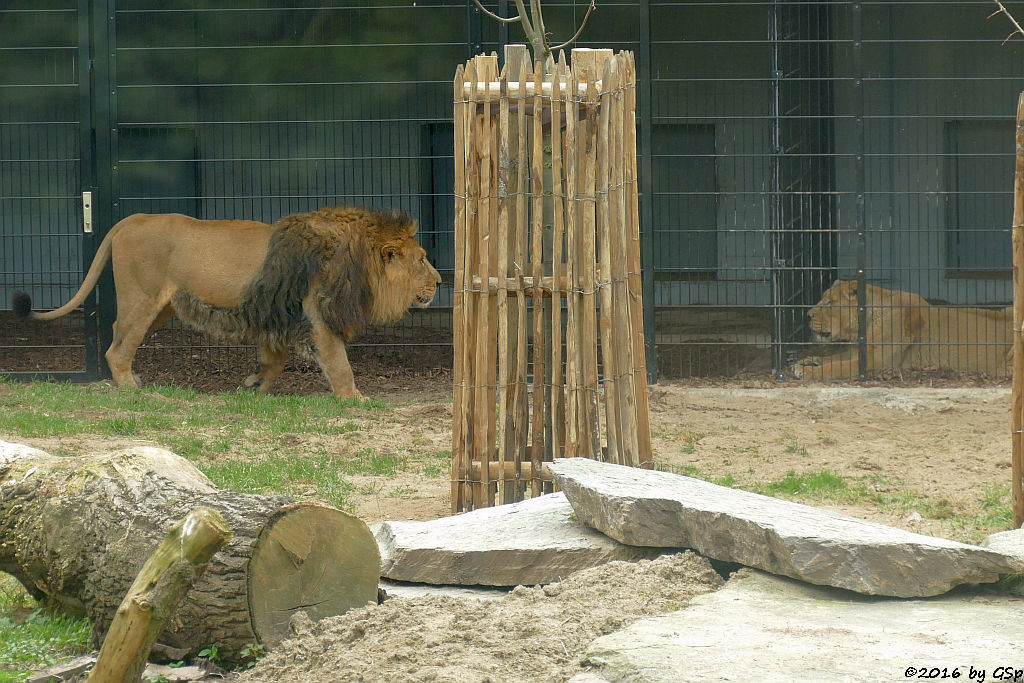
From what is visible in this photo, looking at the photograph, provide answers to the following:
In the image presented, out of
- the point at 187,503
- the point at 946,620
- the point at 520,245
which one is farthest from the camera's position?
the point at 520,245

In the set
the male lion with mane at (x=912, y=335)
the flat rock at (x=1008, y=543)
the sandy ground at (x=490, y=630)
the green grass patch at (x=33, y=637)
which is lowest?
the green grass patch at (x=33, y=637)

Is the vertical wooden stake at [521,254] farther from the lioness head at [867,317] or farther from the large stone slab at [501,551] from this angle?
the lioness head at [867,317]

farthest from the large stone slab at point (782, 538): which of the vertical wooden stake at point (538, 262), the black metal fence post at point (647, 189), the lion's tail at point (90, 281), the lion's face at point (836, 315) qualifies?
the lion's tail at point (90, 281)

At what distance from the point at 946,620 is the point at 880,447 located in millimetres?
4266

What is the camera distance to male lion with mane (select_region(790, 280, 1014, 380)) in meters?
11.0

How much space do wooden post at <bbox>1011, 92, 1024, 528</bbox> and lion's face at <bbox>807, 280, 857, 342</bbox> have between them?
241 inches

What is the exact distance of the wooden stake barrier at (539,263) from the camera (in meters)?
5.15

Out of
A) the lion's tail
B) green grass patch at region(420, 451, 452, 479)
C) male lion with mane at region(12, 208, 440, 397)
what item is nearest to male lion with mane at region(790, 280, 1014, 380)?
male lion with mane at region(12, 208, 440, 397)

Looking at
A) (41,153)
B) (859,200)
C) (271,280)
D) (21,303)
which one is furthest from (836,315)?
(41,153)

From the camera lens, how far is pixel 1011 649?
3.07 metres

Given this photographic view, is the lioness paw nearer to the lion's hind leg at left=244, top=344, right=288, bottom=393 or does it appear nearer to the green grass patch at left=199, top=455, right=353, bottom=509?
the lion's hind leg at left=244, top=344, right=288, bottom=393

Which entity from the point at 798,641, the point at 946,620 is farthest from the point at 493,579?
Answer: the point at 946,620

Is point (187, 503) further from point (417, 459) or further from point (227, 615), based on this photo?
point (417, 459)

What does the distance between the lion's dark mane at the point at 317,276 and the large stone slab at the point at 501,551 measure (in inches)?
220
